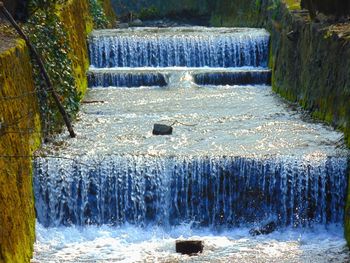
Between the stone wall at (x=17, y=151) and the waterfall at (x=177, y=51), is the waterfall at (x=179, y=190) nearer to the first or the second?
the stone wall at (x=17, y=151)

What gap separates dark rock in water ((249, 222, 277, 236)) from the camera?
11625 mm

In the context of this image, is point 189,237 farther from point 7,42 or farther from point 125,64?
point 125,64

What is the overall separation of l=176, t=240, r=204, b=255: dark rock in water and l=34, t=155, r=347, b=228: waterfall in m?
1.17

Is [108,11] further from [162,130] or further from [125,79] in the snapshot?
[162,130]

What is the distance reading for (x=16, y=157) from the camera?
10398mm

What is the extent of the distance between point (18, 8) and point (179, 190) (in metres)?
4.46

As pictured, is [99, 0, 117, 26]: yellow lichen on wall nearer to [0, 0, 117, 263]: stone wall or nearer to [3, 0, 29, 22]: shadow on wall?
[3, 0, 29, 22]: shadow on wall

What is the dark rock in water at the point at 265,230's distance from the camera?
11625mm

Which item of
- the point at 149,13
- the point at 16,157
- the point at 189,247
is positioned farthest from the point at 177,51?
the point at 149,13

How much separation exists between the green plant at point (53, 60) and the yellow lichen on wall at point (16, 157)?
25.4 inches

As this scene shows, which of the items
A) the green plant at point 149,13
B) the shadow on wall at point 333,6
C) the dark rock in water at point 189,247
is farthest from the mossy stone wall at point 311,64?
the green plant at point 149,13

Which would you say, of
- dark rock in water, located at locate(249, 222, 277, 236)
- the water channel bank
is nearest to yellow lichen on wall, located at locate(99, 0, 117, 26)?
the water channel bank

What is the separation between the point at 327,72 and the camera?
14023 millimetres

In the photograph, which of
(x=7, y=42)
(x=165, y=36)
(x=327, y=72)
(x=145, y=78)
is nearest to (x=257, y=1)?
(x=165, y=36)
